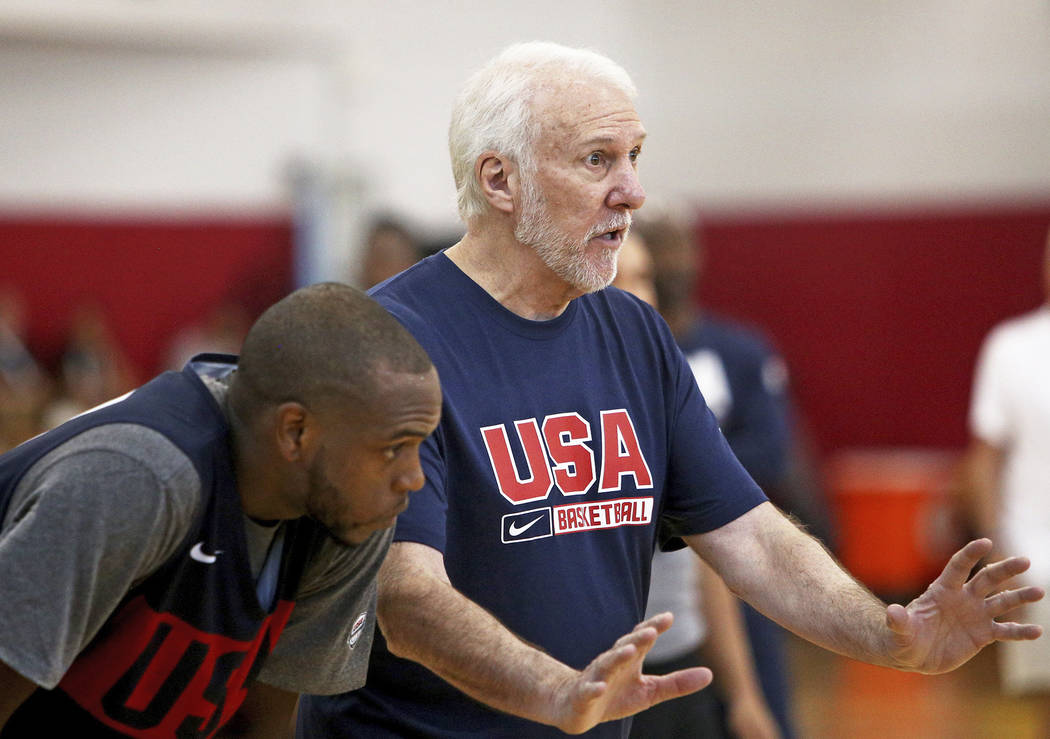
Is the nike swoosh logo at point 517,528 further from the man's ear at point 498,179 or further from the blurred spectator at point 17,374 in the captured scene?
the blurred spectator at point 17,374

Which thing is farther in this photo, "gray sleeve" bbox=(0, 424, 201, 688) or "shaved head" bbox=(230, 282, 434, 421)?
"shaved head" bbox=(230, 282, 434, 421)

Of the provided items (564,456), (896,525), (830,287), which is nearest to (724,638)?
(564,456)

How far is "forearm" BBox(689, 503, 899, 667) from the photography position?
239 cm

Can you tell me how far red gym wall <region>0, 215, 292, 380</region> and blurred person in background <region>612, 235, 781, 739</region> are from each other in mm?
7221

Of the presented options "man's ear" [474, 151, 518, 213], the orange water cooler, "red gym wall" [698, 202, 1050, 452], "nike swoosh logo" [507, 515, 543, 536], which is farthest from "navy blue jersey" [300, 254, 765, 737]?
"red gym wall" [698, 202, 1050, 452]

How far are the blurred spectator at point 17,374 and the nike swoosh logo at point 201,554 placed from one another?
699 cm

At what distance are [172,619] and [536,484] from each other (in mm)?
695

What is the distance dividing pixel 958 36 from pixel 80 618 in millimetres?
10224

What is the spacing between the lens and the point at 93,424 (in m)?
1.83

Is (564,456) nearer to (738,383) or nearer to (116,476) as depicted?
(116,476)

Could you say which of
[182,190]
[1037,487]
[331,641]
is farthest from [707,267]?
[331,641]

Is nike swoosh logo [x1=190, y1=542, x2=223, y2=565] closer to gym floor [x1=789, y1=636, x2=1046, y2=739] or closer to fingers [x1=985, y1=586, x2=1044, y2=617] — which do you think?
fingers [x1=985, y1=586, x2=1044, y2=617]

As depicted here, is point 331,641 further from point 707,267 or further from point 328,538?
point 707,267

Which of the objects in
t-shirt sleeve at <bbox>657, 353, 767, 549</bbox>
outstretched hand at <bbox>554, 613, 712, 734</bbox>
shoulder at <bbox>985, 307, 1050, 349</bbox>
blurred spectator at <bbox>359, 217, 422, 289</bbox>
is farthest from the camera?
blurred spectator at <bbox>359, 217, 422, 289</bbox>
